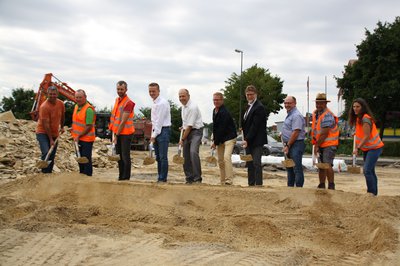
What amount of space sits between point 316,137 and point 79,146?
4.14m

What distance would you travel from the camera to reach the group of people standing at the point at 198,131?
7410 millimetres

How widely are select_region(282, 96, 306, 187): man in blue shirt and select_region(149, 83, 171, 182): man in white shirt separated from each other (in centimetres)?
204

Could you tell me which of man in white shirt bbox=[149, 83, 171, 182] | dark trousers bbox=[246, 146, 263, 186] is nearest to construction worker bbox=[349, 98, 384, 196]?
dark trousers bbox=[246, 146, 263, 186]

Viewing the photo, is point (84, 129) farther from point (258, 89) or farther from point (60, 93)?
point (258, 89)

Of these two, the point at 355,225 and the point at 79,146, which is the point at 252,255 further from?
the point at 79,146

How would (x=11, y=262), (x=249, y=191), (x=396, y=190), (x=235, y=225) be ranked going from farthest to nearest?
(x=396, y=190) < (x=249, y=191) < (x=235, y=225) < (x=11, y=262)

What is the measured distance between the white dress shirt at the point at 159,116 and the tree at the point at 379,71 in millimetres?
24812

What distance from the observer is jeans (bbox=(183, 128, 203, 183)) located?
7814 mm

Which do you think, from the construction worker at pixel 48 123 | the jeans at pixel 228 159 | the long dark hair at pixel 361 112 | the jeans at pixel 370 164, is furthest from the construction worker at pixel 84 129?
the jeans at pixel 370 164

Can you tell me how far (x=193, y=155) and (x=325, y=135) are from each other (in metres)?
2.23

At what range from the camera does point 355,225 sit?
540cm

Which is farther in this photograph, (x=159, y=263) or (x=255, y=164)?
(x=255, y=164)

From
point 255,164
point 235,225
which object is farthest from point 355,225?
point 255,164

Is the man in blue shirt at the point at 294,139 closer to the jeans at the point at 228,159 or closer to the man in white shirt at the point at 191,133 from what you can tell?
the jeans at the point at 228,159
